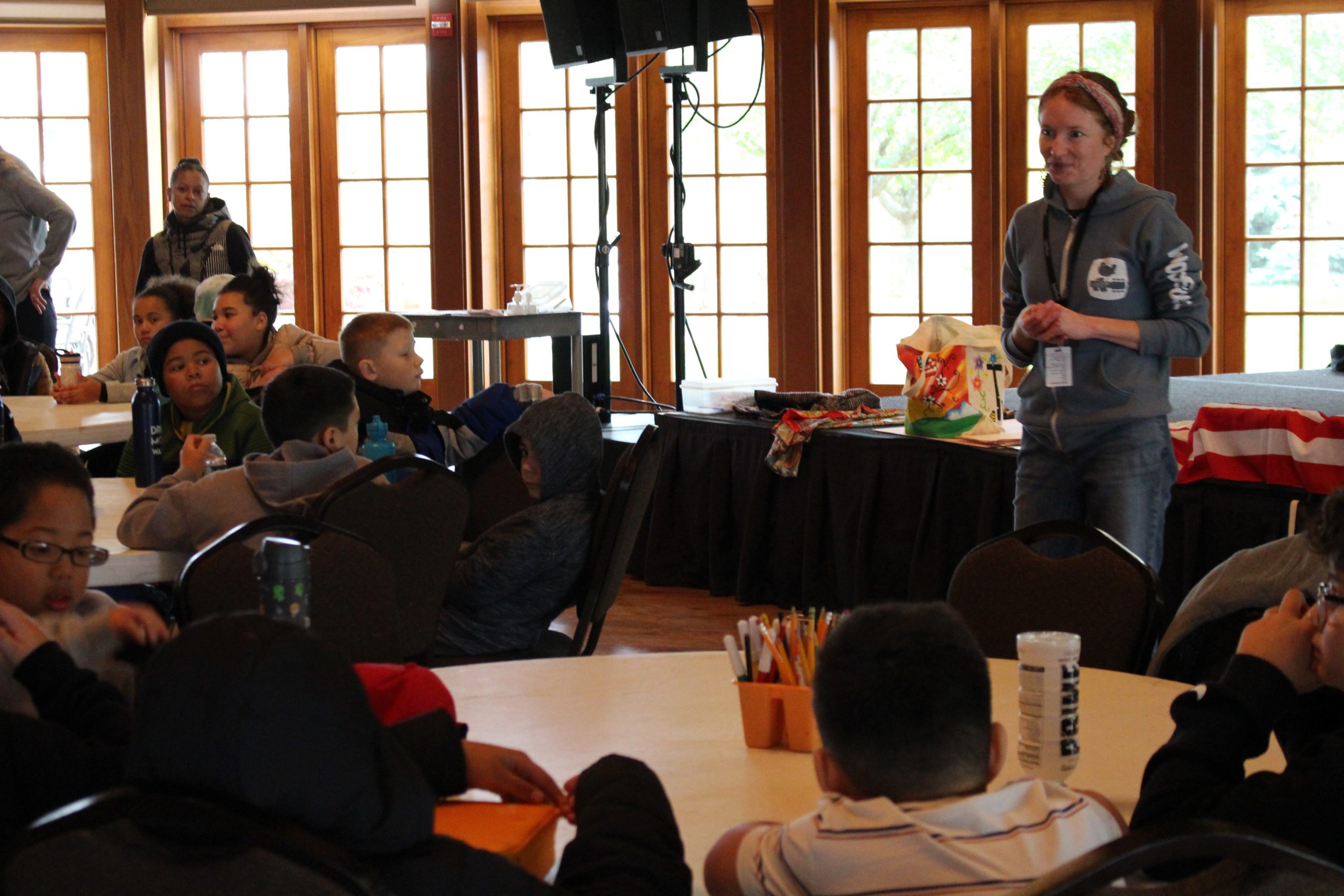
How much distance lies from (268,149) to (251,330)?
13.6 ft

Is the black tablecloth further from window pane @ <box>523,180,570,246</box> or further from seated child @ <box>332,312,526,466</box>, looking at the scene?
window pane @ <box>523,180,570,246</box>

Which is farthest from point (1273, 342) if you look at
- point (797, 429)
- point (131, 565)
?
point (131, 565)

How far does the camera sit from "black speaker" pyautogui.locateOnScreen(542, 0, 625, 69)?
5.70 meters

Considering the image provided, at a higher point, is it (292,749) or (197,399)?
(197,399)

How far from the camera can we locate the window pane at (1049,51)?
23.2 feet

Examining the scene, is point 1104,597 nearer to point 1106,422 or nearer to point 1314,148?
point 1106,422

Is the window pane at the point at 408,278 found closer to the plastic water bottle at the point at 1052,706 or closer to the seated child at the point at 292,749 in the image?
the plastic water bottle at the point at 1052,706

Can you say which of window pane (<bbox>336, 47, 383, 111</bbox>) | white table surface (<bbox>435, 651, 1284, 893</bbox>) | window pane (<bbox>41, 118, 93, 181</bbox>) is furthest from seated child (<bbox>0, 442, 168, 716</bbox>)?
window pane (<bbox>41, 118, 93, 181</bbox>)

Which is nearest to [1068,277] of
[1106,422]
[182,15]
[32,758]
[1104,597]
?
[1106,422]

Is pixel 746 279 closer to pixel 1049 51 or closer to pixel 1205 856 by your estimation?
pixel 1049 51

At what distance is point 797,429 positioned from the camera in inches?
168

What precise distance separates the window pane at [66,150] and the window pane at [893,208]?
4.41 meters

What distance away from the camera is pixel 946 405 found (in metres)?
3.92

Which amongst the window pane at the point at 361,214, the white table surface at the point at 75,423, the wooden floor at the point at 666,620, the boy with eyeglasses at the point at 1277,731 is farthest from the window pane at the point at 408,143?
the boy with eyeglasses at the point at 1277,731
